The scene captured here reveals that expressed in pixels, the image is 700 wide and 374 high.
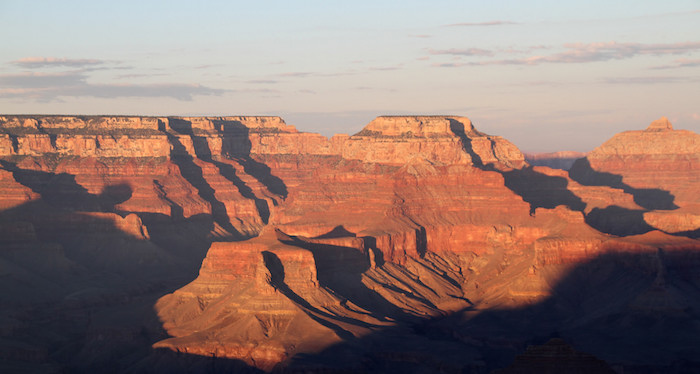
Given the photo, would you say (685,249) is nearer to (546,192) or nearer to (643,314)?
(643,314)

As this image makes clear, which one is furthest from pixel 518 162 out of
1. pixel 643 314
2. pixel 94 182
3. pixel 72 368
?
pixel 72 368

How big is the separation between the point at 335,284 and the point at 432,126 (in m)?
55.5

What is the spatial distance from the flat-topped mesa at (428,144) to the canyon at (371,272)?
285 millimetres

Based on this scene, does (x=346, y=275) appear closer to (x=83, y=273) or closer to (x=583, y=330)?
(x=583, y=330)

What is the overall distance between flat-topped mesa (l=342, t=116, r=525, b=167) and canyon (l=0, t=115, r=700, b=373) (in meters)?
0.29

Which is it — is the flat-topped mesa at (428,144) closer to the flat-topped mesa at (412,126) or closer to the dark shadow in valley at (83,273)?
the flat-topped mesa at (412,126)

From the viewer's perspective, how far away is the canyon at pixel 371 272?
108 m

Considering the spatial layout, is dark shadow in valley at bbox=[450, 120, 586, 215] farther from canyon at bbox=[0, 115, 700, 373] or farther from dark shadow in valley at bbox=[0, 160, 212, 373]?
dark shadow in valley at bbox=[0, 160, 212, 373]

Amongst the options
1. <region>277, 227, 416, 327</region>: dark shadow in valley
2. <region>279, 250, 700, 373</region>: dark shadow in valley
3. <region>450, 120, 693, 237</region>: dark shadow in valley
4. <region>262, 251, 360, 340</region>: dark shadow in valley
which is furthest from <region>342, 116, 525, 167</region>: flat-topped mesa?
<region>262, 251, 360, 340</region>: dark shadow in valley

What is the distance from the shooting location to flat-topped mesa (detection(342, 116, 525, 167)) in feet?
568

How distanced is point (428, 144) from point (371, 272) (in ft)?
136

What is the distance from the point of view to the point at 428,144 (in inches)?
6841

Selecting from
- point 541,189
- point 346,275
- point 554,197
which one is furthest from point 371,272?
point 541,189

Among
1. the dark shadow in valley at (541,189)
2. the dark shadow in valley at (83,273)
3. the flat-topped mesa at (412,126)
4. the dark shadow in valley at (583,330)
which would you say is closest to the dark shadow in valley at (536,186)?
the dark shadow in valley at (541,189)
